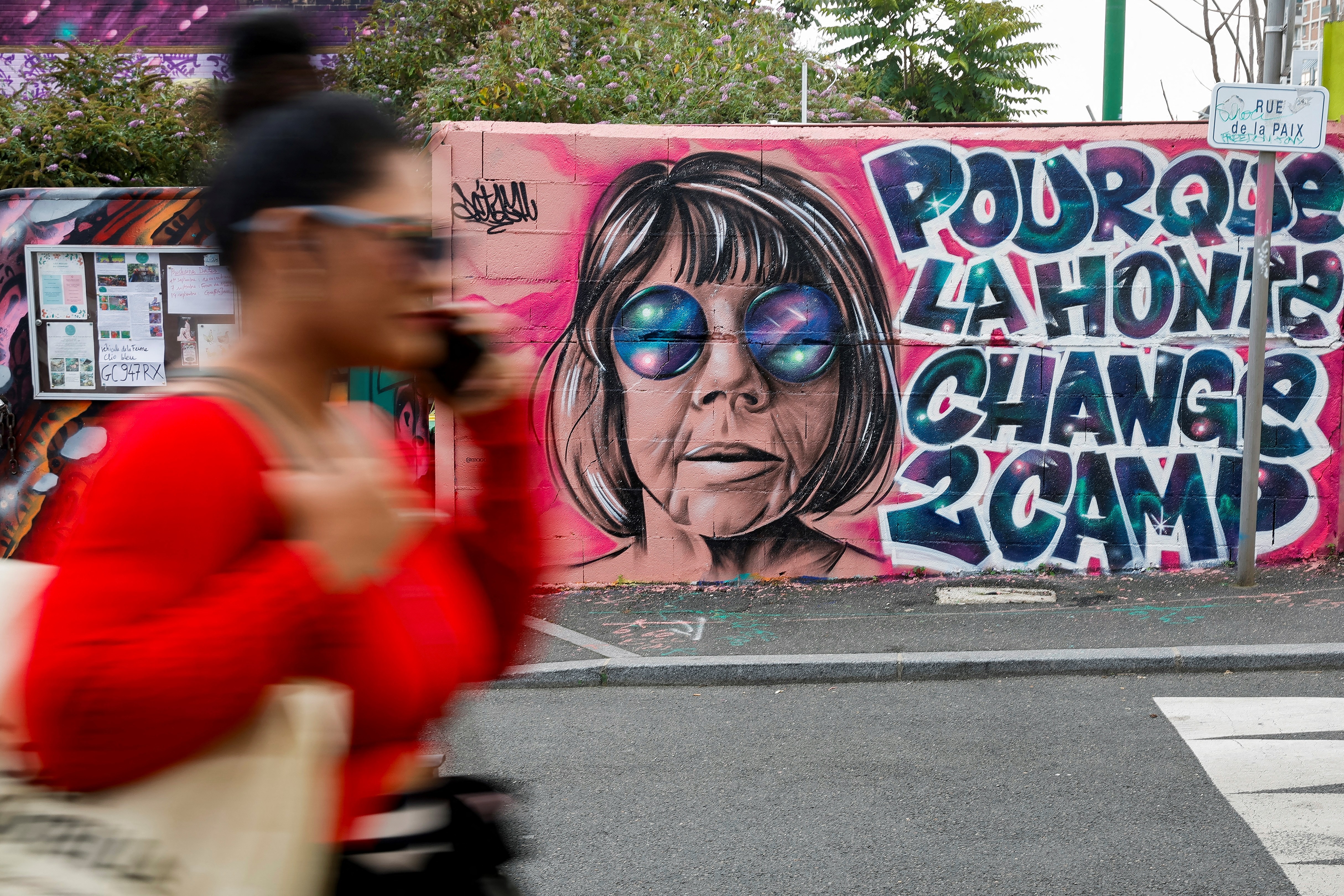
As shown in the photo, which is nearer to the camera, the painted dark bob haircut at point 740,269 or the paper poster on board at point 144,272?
the painted dark bob haircut at point 740,269

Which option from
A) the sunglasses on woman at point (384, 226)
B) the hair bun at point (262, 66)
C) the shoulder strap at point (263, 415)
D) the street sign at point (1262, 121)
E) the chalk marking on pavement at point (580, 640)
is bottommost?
the chalk marking on pavement at point (580, 640)

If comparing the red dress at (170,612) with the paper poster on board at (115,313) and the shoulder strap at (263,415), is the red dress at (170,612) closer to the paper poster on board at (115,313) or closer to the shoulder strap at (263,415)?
the shoulder strap at (263,415)

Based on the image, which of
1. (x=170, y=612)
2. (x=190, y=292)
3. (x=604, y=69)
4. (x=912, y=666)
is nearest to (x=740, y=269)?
(x=912, y=666)

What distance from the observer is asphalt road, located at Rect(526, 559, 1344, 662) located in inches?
226

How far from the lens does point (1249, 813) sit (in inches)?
150

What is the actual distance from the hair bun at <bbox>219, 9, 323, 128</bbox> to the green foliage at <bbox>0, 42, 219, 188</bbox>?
804cm

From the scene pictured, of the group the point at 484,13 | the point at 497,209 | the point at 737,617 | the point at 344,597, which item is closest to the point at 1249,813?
the point at 737,617

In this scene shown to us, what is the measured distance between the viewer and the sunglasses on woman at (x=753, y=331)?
693 centimetres

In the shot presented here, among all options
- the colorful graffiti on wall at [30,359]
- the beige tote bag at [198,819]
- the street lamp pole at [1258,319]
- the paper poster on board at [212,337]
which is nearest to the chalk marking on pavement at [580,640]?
the paper poster on board at [212,337]

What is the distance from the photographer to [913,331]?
22.9 ft

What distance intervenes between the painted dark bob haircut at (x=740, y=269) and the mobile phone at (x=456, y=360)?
17.4 ft

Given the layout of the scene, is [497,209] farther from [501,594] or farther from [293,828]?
[293,828]

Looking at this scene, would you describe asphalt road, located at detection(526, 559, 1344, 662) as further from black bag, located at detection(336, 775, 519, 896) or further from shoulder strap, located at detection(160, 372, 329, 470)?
shoulder strap, located at detection(160, 372, 329, 470)

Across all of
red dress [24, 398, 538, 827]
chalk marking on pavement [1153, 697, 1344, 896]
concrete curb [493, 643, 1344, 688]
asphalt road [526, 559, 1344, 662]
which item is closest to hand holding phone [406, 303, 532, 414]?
red dress [24, 398, 538, 827]
